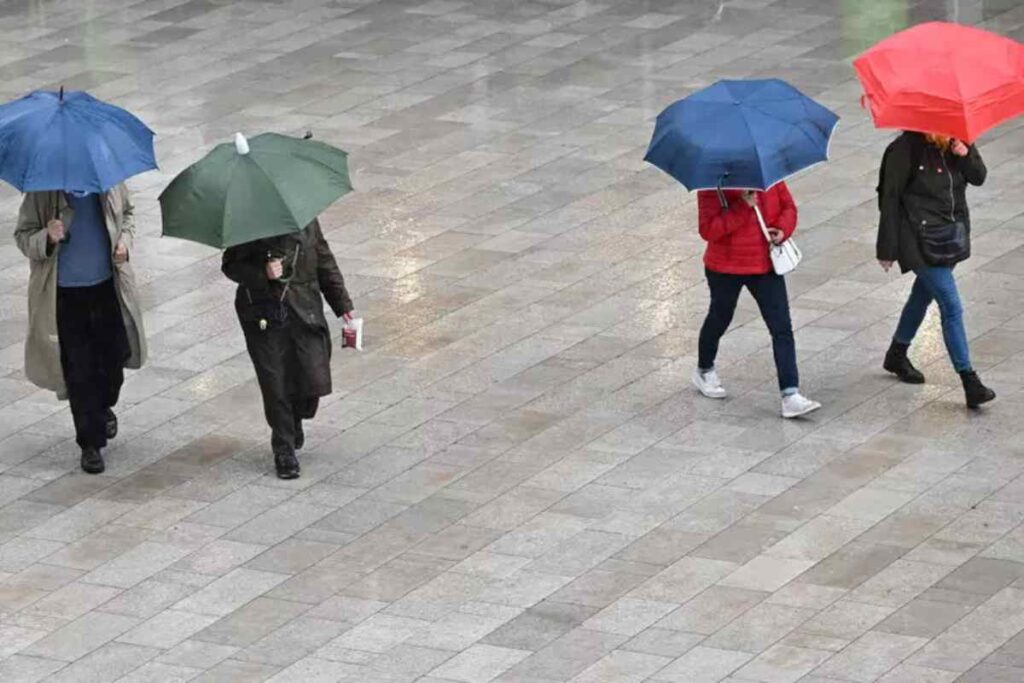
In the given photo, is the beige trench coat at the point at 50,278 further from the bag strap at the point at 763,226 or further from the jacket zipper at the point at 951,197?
the jacket zipper at the point at 951,197

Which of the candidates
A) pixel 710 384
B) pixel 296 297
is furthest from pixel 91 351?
pixel 710 384

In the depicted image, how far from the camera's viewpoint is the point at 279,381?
1238cm

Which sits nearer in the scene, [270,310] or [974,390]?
[270,310]

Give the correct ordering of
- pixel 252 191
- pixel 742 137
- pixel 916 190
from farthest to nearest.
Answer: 1. pixel 916 190
2. pixel 742 137
3. pixel 252 191

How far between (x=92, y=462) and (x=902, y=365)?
4.16m

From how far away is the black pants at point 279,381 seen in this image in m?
12.3

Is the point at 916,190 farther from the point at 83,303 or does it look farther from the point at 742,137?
the point at 83,303

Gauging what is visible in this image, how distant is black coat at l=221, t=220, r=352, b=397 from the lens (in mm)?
12188

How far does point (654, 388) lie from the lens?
13.5 meters

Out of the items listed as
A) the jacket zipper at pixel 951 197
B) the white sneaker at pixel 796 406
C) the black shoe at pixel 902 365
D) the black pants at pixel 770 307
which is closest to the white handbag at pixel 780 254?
the black pants at pixel 770 307

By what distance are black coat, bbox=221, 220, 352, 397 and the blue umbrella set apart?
652mm

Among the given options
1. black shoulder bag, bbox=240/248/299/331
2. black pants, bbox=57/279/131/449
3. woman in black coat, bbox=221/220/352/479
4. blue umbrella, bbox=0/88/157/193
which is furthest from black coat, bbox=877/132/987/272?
black pants, bbox=57/279/131/449

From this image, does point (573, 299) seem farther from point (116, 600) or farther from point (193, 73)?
point (193, 73)

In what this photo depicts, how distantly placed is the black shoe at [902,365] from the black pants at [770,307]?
0.63 metres
